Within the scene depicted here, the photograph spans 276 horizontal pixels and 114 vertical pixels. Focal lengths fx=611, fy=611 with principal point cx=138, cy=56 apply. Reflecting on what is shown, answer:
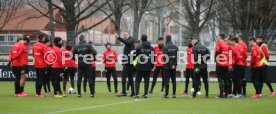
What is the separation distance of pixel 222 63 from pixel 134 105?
463 cm

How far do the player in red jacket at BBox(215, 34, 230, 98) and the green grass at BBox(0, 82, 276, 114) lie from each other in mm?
578

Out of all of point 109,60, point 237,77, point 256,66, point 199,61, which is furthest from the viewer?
point 109,60

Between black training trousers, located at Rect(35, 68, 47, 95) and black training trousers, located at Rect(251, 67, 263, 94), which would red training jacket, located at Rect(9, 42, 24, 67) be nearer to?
black training trousers, located at Rect(35, 68, 47, 95)

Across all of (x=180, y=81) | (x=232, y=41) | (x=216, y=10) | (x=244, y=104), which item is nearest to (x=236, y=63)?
(x=232, y=41)

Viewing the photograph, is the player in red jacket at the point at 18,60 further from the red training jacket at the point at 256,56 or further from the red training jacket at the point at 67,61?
the red training jacket at the point at 256,56

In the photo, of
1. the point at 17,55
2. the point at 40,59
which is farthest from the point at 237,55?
the point at 17,55

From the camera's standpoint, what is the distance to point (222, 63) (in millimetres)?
22156

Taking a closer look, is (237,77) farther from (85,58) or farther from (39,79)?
(39,79)

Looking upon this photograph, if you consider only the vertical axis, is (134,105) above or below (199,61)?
→ below

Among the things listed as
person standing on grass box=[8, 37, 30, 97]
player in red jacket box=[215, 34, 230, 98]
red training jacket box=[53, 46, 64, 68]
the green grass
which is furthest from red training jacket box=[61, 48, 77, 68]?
player in red jacket box=[215, 34, 230, 98]

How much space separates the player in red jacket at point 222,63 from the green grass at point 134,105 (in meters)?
0.58

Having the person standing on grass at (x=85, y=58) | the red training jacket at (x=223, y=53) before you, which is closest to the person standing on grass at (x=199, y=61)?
the red training jacket at (x=223, y=53)

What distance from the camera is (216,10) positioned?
155 ft

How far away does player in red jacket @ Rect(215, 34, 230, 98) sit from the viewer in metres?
22.0
